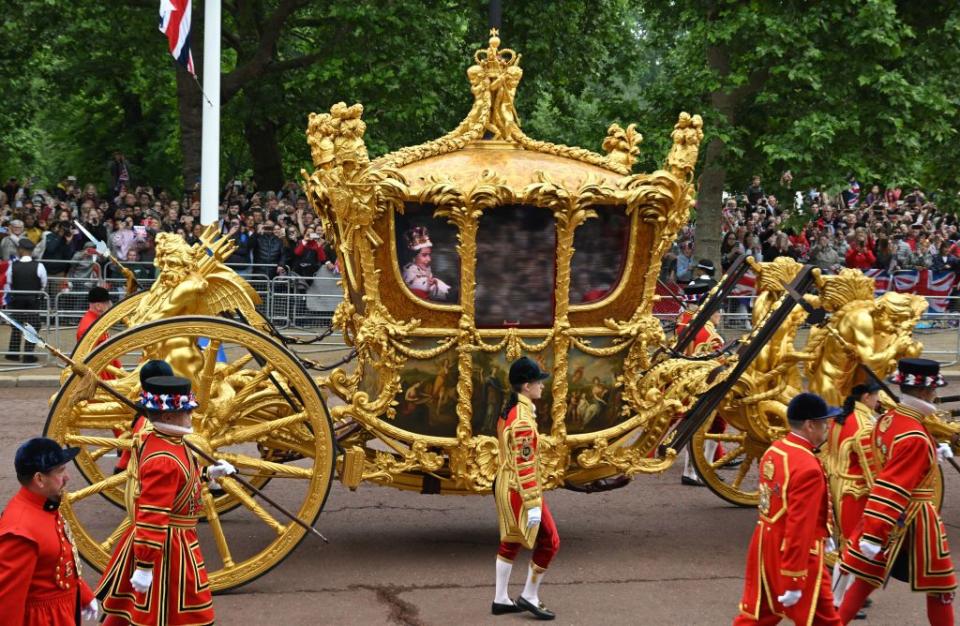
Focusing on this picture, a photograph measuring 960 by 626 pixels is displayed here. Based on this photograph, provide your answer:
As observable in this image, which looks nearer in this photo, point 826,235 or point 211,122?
point 211,122

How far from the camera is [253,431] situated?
859cm

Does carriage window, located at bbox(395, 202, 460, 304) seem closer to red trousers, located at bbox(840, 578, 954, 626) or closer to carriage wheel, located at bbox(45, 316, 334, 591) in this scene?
carriage wheel, located at bbox(45, 316, 334, 591)

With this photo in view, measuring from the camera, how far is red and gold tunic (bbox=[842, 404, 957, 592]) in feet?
23.8

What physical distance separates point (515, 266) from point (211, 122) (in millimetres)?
8362

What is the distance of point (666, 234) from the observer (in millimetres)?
9227

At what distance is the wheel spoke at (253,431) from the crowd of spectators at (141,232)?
9597mm

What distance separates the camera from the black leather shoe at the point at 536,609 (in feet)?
26.3

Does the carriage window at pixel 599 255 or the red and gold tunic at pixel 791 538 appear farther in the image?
the carriage window at pixel 599 255

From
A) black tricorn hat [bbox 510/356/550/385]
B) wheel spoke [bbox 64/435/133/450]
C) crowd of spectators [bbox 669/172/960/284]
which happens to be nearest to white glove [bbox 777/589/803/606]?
black tricorn hat [bbox 510/356/550/385]

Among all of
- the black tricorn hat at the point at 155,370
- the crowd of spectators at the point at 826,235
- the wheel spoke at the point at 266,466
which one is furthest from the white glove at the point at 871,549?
the crowd of spectators at the point at 826,235

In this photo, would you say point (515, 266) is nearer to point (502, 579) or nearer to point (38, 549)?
point (502, 579)

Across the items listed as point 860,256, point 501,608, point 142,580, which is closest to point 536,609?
point 501,608

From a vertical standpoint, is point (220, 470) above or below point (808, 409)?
below

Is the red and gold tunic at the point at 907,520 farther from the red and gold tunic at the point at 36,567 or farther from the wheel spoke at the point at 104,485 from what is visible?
the wheel spoke at the point at 104,485
